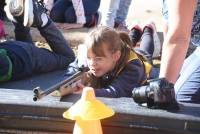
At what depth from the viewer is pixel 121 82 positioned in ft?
8.90

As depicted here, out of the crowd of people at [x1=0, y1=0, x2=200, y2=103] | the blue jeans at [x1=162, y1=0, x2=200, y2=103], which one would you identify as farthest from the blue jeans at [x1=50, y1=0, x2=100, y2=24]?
the blue jeans at [x1=162, y1=0, x2=200, y2=103]

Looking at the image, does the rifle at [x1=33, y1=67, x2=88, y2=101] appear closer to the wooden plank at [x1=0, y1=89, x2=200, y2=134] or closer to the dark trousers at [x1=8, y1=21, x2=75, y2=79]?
the wooden plank at [x1=0, y1=89, x2=200, y2=134]

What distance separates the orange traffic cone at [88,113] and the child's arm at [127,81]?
3.63ft

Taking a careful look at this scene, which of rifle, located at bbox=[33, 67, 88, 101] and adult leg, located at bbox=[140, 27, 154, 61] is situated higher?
adult leg, located at bbox=[140, 27, 154, 61]

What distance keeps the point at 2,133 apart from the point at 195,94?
975mm

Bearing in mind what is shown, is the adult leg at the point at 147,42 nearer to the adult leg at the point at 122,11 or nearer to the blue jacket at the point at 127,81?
the adult leg at the point at 122,11

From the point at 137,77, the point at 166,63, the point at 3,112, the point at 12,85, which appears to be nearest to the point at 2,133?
the point at 3,112

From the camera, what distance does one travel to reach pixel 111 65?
8.90 ft

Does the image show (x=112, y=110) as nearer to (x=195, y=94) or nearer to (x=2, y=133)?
(x=2, y=133)

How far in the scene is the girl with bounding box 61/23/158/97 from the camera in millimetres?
2676

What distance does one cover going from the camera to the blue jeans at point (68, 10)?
16.8 ft

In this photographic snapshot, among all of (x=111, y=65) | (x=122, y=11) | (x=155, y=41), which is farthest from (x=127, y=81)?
(x=122, y=11)

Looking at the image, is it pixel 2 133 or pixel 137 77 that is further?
pixel 137 77

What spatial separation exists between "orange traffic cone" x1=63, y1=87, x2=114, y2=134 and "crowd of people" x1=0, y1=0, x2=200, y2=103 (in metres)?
0.25
